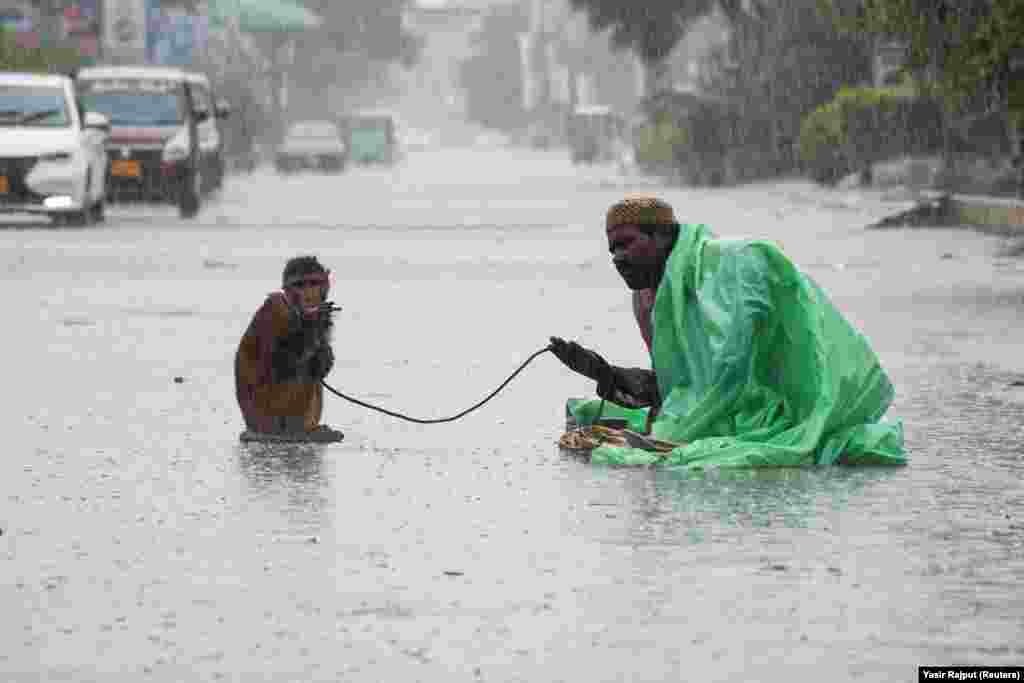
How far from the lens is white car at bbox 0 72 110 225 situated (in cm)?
2991

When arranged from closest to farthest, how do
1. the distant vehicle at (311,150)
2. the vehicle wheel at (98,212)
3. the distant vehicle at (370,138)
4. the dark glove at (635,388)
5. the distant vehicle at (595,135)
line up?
1. the dark glove at (635,388)
2. the vehicle wheel at (98,212)
3. the distant vehicle at (311,150)
4. the distant vehicle at (595,135)
5. the distant vehicle at (370,138)

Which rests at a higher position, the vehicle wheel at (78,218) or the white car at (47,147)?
the white car at (47,147)

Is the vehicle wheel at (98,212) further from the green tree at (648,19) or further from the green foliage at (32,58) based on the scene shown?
the green tree at (648,19)

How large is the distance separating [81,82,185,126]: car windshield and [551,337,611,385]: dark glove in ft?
88.0

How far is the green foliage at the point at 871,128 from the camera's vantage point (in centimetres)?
4141

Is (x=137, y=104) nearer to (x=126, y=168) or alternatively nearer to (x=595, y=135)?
(x=126, y=168)

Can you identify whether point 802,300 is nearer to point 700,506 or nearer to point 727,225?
point 700,506

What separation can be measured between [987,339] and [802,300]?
6044mm

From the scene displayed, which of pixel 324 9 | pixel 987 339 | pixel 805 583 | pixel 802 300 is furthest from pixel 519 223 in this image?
pixel 324 9

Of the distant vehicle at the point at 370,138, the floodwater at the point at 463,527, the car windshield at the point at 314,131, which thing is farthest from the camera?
the distant vehicle at the point at 370,138


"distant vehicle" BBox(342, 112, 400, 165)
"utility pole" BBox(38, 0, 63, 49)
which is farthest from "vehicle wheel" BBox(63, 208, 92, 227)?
"distant vehicle" BBox(342, 112, 400, 165)

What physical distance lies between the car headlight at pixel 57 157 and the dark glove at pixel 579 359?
20907mm

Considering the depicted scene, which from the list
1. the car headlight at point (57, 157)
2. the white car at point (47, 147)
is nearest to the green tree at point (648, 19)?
the white car at point (47, 147)

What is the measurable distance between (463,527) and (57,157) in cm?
2242
